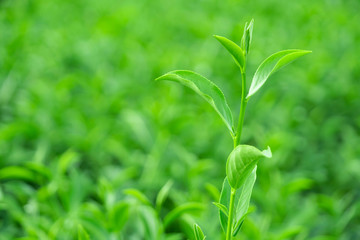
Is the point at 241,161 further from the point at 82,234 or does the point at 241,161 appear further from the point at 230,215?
the point at 82,234

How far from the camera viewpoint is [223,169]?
5.13ft

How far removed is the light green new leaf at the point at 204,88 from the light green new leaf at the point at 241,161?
6 cm

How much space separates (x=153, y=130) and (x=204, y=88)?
872 mm

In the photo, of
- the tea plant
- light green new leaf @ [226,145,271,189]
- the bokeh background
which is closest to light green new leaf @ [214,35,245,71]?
the tea plant

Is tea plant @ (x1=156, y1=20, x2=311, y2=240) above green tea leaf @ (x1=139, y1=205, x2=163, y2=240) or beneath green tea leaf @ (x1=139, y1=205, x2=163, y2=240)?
above

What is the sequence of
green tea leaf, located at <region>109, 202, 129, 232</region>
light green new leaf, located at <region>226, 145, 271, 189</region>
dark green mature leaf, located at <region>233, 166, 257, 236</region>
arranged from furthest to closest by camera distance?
green tea leaf, located at <region>109, 202, 129, 232</region>, dark green mature leaf, located at <region>233, 166, 257, 236</region>, light green new leaf, located at <region>226, 145, 271, 189</region>

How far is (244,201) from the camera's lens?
A: 0.76 m

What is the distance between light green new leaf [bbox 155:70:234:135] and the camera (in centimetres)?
71

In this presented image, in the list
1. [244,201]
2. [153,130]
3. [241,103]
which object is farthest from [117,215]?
[153,130]

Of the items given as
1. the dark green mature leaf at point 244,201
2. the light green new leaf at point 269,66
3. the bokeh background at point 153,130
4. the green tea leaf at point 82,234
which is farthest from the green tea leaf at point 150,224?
the light green new leaf at point 269,66

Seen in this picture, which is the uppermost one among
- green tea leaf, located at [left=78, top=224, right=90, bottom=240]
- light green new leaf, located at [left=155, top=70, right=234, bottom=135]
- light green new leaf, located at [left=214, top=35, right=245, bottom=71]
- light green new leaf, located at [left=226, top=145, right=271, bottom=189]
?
light green new leaf, located at [left=214, top=35, right=245, bottom=71]

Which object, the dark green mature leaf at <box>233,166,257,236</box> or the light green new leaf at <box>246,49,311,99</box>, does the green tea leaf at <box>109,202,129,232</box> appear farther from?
the light green new leaf at <box>246,49,311,99</box>

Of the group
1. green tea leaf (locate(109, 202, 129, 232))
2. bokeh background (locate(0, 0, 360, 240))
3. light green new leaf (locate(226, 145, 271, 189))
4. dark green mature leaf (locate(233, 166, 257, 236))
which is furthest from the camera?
bokeh background (locate(0, 0, 360, 240))

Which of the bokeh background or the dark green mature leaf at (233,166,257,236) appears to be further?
the bokeh background
